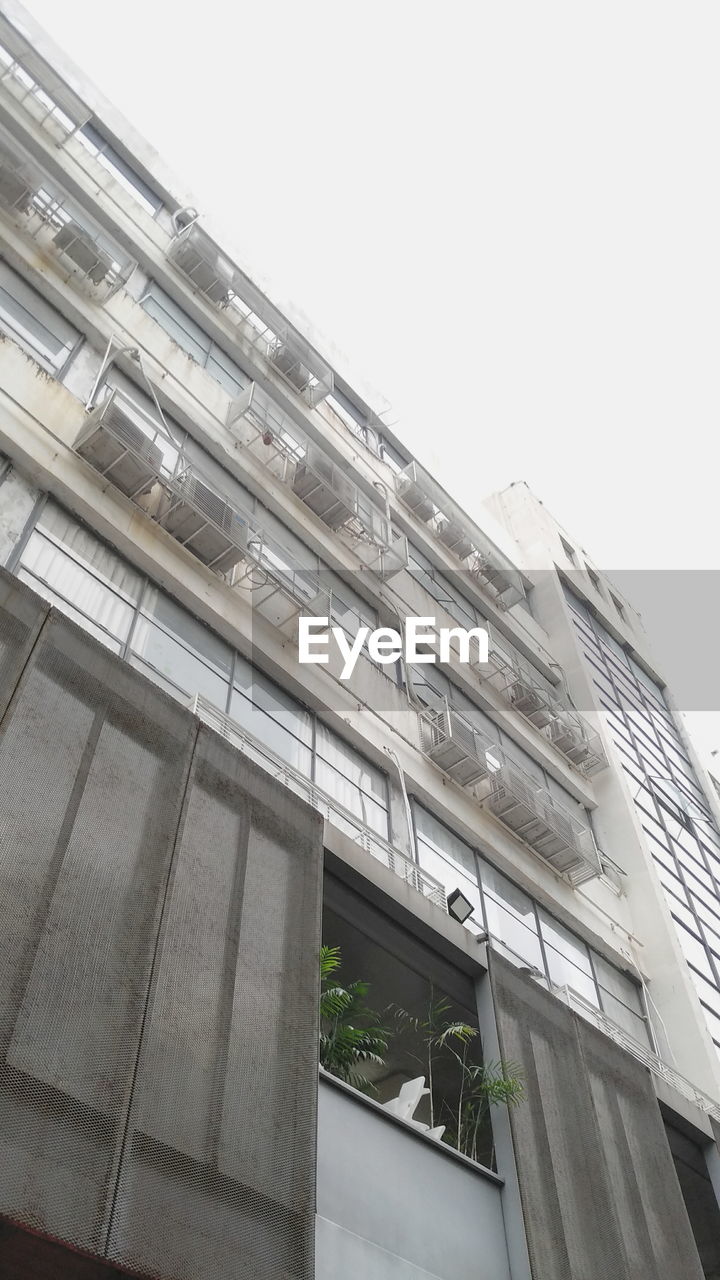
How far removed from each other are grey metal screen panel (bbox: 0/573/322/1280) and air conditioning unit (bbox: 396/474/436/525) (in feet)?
55.0

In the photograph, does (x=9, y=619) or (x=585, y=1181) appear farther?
(x=585, y=1181)

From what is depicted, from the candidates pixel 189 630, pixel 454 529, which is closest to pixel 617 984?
pixel 189 630

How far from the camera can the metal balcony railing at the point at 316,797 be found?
510 inches

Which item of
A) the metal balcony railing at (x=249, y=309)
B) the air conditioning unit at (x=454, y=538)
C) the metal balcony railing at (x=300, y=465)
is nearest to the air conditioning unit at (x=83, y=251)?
the metal balcony railing at (x=300, y=465)

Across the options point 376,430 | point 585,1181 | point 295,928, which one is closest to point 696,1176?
point 585,1181

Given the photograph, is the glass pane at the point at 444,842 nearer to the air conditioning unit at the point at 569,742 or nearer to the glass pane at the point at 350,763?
the glass pane at the point at 350,763

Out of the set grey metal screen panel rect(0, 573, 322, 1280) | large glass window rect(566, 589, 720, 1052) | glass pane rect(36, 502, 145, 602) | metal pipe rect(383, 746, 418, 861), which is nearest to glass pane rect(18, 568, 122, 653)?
glass pane rect(36, 502, 145, 602)

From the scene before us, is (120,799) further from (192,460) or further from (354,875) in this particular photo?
(192,460)

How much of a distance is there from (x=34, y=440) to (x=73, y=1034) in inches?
390

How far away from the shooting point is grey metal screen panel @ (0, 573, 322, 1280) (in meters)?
6.88

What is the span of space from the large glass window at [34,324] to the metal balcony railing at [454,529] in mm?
11432

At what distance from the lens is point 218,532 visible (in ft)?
52.5

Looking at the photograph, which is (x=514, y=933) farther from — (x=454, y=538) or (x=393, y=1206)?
(x=454, y=538)

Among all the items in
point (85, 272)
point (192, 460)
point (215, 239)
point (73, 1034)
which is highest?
point (215, 239)
